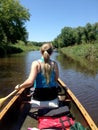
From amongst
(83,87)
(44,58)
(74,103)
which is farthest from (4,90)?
(44,58)

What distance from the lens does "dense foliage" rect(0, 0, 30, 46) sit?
47812 mm

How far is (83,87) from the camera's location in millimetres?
13445

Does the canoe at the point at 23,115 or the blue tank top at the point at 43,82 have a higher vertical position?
the blue tank top at the point at 43,82

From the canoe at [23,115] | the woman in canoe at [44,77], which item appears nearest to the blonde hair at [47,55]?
the woman in canoe at [44,77]

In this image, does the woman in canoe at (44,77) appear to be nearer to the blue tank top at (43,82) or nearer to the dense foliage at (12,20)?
the blue tank top at (43,82)

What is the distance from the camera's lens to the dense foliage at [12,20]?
47812mm

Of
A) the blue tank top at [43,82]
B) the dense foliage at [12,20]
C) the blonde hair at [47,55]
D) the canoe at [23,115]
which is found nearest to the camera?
the canoe at [23,115]

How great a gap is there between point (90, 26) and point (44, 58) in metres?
66.5

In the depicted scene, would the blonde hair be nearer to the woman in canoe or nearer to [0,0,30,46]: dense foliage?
the woman in canoe

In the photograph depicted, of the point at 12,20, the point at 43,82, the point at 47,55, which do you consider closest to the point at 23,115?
the point at 43,82

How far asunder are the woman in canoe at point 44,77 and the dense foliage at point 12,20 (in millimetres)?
41965

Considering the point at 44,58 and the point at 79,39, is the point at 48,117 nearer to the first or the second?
the point at 44,58

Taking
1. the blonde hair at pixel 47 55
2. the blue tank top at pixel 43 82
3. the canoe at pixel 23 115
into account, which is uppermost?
the blonde hair at pixel 47 55

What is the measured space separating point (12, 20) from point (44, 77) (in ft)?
159
